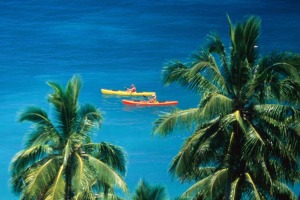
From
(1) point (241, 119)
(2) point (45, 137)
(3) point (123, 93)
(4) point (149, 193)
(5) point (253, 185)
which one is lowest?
(5) point (253, 185)

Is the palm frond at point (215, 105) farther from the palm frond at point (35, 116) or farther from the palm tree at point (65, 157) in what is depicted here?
the palm frond at point (35, 116)

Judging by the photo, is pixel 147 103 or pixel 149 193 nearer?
pixel 149 193

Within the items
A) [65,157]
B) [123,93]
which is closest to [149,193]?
[65,157]

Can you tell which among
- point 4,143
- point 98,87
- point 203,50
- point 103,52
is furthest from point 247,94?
point 103,52

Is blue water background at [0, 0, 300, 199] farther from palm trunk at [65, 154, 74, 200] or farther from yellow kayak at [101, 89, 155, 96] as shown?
palm trunk at [65, 154, 74, 200]

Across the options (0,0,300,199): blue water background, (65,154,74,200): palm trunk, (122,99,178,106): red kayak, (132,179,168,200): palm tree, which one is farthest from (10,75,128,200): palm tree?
(122,99,178,106): red kayak

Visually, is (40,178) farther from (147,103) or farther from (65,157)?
(147,103)

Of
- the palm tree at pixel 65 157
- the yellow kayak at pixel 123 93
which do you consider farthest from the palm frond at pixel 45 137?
the yellow kayak at pixel 123 93
